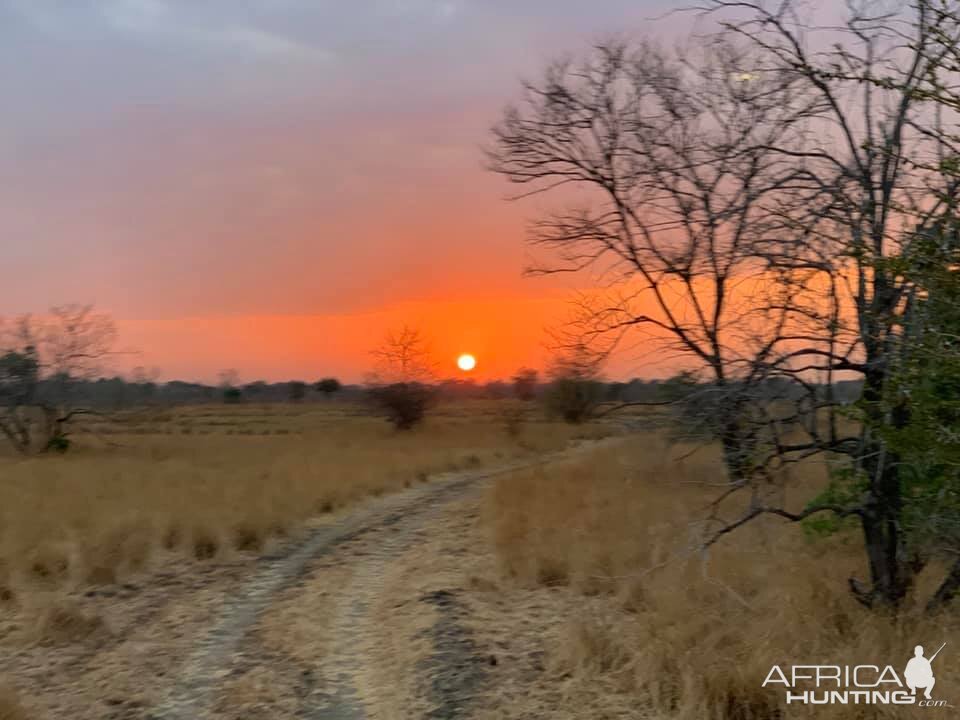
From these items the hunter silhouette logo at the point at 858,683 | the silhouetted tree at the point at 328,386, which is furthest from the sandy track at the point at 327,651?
the silhouetted tree at the point at 328,386

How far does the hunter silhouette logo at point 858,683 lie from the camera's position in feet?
16.4

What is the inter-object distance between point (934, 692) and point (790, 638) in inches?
52.8

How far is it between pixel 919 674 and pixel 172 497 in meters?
11.8

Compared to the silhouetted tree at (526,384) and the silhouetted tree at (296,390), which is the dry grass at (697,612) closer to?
the silhouetted tree at (526,384)

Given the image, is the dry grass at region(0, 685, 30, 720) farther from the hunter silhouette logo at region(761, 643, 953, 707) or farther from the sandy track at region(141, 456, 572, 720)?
the hunter silhouette logo at region(761, 643, 953, 707)

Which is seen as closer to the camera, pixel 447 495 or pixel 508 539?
pixel 508 539

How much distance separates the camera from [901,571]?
675 cm

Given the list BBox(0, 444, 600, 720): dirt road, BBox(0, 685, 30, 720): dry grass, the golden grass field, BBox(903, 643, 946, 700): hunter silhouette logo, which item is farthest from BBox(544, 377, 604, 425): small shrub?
BBox(0, 685, 30, 720): dry grass

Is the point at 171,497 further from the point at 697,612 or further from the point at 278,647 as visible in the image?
the point at 697,612

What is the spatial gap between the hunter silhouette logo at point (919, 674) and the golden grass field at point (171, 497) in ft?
22.4

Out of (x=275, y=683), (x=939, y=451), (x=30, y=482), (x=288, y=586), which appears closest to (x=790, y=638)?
(x=939, y=451)

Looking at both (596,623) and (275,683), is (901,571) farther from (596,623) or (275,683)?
(275,683)

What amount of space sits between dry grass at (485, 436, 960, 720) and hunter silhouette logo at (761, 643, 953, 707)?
0.07m

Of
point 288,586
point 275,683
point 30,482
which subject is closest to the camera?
point 275,683
